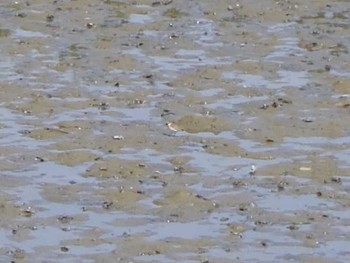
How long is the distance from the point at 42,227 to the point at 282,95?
332cm

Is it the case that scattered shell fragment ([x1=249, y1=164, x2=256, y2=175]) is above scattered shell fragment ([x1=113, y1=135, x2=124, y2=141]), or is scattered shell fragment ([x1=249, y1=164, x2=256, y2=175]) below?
below

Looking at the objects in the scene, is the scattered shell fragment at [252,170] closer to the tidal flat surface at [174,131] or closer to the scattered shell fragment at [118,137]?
the tidal flat surface at [174,131]

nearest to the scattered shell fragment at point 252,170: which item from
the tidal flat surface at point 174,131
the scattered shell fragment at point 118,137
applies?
the tidal flat surface at point 174,131

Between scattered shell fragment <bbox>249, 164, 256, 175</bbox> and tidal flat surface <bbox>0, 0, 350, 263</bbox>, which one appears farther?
scattered shell fragment <bbox>249, 164, 256, 175</bbox>

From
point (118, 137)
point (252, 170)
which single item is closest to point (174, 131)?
point (118, 137)

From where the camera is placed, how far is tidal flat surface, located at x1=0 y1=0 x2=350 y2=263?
322 inches

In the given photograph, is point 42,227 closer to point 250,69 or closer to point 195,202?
point 195,202

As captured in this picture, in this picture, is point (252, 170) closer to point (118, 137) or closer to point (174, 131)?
point (174, 131)

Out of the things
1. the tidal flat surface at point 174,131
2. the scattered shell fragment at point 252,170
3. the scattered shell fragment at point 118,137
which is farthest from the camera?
the scattered shell fragment at point 118,137

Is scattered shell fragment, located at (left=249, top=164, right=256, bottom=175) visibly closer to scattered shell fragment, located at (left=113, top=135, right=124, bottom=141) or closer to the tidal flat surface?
the tidal flat surface

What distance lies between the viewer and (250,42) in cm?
1270

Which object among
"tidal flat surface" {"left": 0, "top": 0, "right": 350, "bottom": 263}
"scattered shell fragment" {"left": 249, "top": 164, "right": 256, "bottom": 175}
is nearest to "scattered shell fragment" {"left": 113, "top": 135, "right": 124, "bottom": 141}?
"tidal flat surface" {"left": 0, "top": 0, "right": 350, "bottom": 263}

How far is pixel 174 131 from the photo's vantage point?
1016 cm

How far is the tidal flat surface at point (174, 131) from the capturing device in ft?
26.8
